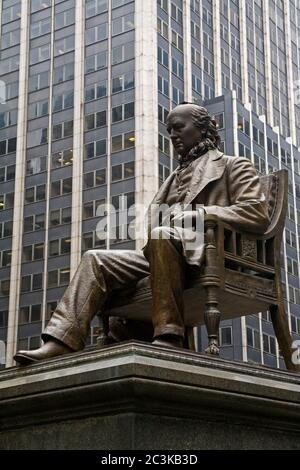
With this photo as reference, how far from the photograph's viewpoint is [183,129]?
7.30 meters

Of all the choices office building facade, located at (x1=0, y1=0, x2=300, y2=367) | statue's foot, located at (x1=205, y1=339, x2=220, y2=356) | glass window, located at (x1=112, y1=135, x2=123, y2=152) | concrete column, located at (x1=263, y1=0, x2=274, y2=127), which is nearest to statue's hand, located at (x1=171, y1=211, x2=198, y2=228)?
statue's foot, located at (x1=205, y1=339, x2=220, y2=356)

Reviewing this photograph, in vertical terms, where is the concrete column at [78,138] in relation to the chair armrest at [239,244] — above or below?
above

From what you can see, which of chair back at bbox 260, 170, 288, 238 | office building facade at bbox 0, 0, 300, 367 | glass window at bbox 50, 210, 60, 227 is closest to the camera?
chair back at bbox 260, 170, 288, 238

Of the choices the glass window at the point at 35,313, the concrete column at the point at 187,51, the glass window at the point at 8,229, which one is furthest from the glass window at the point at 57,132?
the glass window at the point at 35,313

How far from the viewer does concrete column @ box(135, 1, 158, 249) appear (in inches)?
1706

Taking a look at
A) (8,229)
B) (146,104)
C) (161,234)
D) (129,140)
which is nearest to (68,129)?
(129,140)

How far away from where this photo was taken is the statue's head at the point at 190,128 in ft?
23.9

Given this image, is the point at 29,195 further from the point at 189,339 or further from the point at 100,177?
the point at 189,339

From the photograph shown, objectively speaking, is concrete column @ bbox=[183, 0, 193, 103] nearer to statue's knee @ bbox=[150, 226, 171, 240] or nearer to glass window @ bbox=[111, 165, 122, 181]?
glass window @ bbox=[111, 165, 122, 181]

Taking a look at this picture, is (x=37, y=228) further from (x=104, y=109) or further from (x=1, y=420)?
(x=1, y=420)

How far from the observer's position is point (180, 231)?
6227 mm

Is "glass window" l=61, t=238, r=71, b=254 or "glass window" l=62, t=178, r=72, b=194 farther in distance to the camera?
"glass window" l=62, t=178, r=72, b=194

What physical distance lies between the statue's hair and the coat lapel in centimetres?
14

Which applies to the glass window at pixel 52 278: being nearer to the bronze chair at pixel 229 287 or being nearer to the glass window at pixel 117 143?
the glass window at pixel 117 143
